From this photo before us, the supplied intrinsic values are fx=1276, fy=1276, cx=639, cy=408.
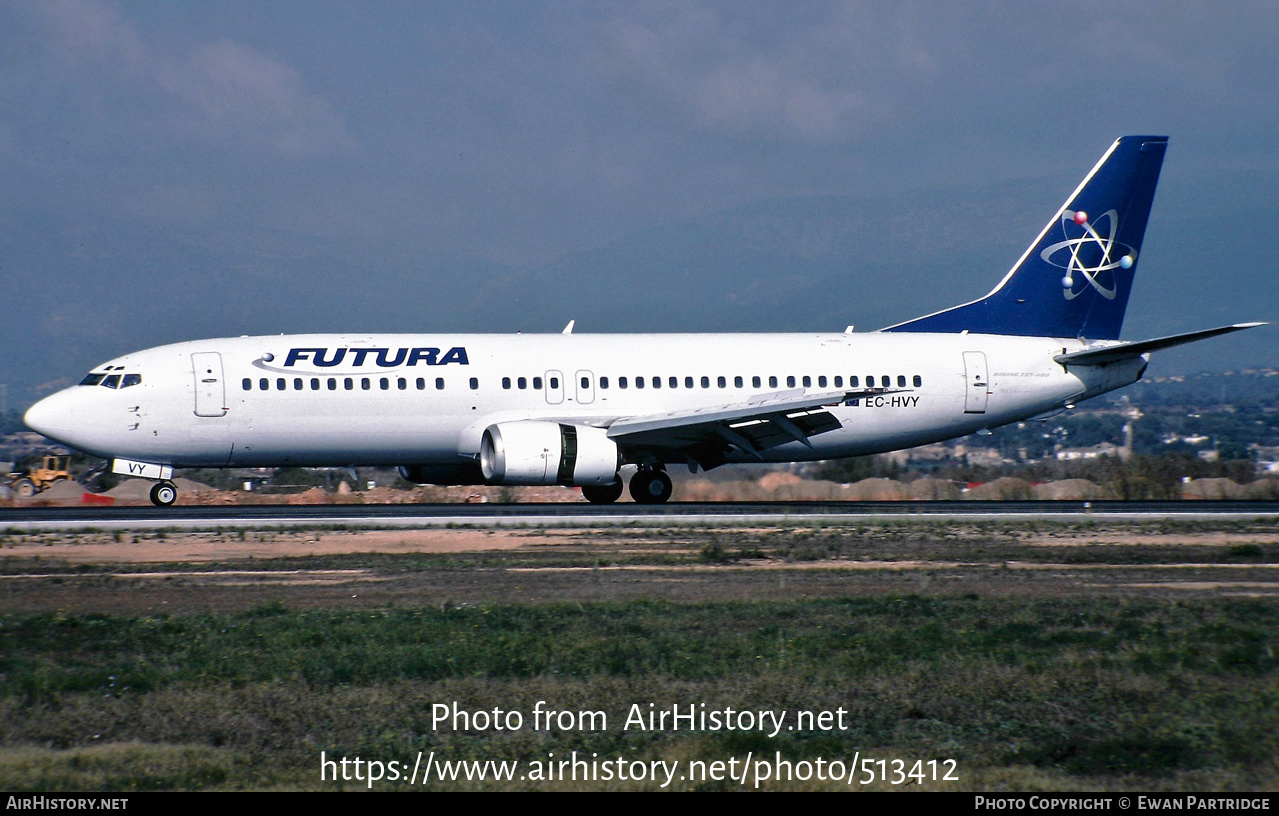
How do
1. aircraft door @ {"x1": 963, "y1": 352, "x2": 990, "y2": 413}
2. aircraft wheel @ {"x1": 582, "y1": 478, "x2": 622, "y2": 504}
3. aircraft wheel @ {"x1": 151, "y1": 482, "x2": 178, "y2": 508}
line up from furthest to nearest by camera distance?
A: aircraft door @ {"x1": 963, "y1": 352, "x2": 990, "y2": 413}
aircraft wheel @ {"x1": 582, "y1": 478, "x2": 622, "y2": 504}
aircraft wheel @ {"x1": 151, "y1": 482, "x2": 178, "y2": 508}

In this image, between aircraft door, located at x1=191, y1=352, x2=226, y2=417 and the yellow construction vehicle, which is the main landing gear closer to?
aircraft door, located at x1=191, y1=352, x2=226, y2=417

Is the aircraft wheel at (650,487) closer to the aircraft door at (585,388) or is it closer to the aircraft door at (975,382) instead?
the aircraft door at (585,388)

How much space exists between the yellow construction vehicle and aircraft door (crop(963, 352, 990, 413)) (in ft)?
94.4

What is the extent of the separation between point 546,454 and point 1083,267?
603 inches

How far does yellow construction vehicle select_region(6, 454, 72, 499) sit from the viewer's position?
41062 millimetres

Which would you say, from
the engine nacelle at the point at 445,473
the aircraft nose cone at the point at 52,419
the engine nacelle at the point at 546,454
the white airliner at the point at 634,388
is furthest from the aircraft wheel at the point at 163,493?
the engine nacelle at the point at 546,454

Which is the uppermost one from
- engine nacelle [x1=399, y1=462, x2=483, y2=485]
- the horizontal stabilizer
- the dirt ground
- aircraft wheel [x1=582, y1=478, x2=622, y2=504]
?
the horizontal stabilizer

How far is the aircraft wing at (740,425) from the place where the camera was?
2807 centimetres

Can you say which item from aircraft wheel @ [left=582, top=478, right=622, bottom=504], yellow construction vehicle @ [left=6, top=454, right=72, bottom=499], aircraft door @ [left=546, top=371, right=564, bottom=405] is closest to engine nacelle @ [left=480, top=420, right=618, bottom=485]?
aircraft door @ [left=546, top=371, right=564, bottom=405]

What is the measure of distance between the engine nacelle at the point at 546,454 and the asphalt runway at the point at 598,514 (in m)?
0.77

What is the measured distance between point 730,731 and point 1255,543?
618 inches

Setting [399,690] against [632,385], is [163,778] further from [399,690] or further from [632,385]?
[632,385]

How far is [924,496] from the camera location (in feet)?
123
